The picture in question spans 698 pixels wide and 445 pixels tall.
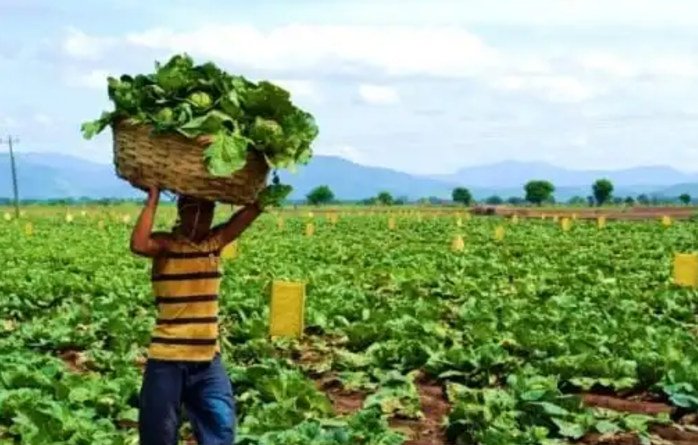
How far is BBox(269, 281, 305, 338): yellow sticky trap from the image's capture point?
10617mm

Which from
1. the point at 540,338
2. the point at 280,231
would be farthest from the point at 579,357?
the point at 280,231

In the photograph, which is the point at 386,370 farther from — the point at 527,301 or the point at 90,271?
the point at 90,271

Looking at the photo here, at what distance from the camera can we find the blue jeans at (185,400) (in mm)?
5570

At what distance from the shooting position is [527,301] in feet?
46.8

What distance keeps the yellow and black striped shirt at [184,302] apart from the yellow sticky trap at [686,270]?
32.8 feet

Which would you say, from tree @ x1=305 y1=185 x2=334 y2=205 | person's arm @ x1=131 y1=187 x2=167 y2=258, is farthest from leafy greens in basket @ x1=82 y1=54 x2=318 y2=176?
tree @ x1=305 y1=185 x2=334 y2=205

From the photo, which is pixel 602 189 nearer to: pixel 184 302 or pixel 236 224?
pixel 236 224

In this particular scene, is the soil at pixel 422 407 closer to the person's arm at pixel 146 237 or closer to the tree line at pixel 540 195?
the person's arm at pixel 146 237

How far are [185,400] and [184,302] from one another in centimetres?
47

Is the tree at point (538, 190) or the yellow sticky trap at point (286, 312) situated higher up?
the tree at point (538, 190)

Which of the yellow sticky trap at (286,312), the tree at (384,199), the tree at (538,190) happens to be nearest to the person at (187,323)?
the yellow sticky trap at (286,312)

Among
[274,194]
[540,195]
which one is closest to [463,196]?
[540,195]

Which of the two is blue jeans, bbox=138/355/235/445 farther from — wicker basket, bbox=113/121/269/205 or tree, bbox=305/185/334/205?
tree, bbox=305/185/334/205

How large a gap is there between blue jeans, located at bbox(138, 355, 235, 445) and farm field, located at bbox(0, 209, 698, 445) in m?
0.59
